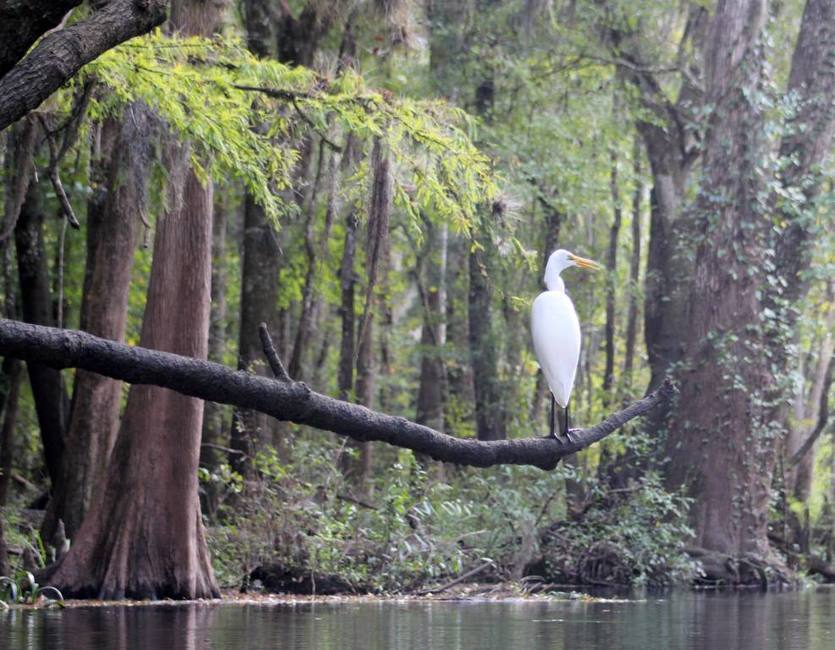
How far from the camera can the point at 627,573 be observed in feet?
54.6

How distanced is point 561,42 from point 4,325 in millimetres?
19495

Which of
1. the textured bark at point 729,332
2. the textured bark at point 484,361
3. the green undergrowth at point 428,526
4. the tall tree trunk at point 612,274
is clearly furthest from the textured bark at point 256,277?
the tall tree trunk at point 612,274

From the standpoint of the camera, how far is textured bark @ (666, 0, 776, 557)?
58.0 feet

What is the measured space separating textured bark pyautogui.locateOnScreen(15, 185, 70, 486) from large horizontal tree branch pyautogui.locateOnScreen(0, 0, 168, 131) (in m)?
11.9

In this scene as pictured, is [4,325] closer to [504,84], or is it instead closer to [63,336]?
[63,336]

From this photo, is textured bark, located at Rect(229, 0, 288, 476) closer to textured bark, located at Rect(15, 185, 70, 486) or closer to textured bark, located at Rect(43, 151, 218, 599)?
textured bark, located at Rect(15, 185, 70, 486)

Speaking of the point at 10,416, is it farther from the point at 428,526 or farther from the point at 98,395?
the point at 428,526

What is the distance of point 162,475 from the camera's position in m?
12.4

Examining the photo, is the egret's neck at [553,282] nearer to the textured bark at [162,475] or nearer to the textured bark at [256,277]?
the textured bark at [162,475]

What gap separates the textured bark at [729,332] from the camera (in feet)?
58.0

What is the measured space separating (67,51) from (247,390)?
1.66m

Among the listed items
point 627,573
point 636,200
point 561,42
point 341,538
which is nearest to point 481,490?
point 627,573

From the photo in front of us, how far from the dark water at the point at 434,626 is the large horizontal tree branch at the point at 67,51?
335 cm

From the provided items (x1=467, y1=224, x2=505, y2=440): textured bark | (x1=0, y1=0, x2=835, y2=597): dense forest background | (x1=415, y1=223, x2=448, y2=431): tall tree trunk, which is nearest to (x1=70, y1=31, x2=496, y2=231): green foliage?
(x1=0, y1=0, x2=835, y2=597): dense forest background
